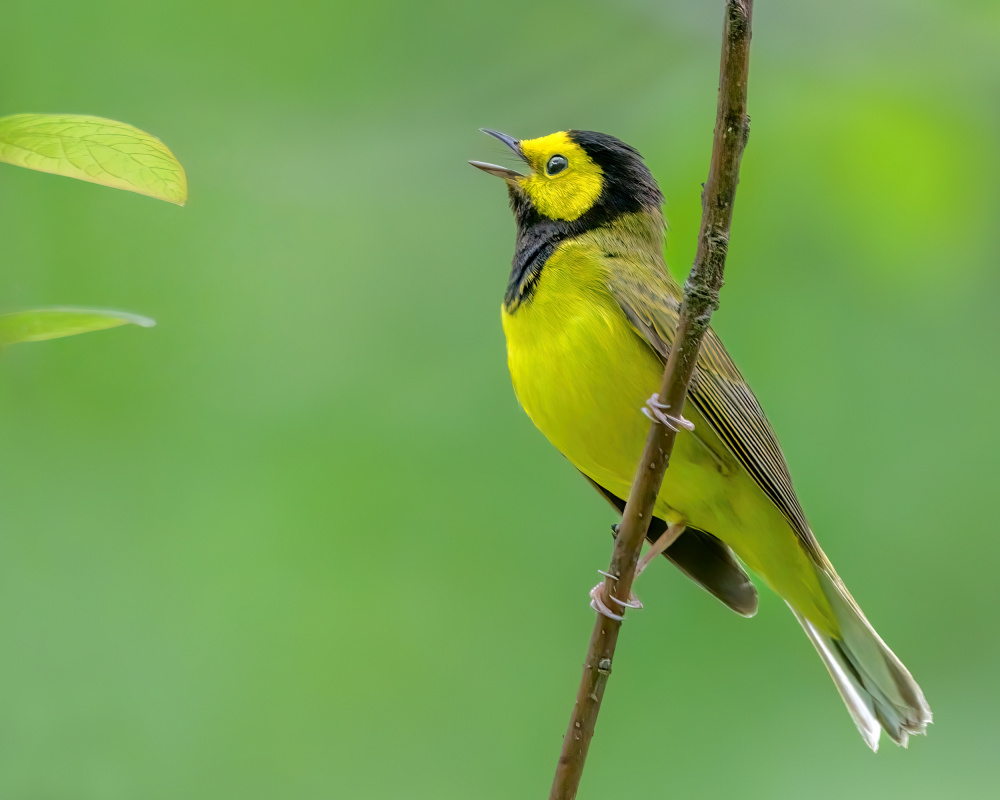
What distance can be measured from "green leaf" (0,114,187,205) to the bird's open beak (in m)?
1.95

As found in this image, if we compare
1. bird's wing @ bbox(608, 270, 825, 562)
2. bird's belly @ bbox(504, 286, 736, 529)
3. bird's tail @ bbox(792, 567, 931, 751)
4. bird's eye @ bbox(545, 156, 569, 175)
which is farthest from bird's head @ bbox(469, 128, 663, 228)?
bird's tail @ bbox(792, 567, 931, 751)

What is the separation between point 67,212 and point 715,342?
73.0 inches

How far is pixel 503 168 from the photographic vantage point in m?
2.94

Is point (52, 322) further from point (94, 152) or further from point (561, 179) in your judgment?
point (561, 179)

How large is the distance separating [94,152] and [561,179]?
2.17 metres

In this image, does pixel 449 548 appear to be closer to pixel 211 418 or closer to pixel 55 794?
pixel 211 418

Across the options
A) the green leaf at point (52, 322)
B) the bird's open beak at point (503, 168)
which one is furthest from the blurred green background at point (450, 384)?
the green leaf at point (52, 322)

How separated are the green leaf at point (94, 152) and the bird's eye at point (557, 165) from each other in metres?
2.11

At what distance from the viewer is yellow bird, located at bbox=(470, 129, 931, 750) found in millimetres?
2525

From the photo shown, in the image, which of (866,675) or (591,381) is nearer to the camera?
(591,381)

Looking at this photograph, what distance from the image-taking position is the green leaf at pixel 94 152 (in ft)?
2.83

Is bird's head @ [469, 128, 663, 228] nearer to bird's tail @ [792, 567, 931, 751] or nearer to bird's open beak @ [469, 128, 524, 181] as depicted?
bird's open beak @ [469, 128, 524, 181]

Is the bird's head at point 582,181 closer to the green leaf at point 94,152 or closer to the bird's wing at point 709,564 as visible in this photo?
the bird's wing at point 709,564

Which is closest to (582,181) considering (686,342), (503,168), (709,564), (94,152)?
(503,168)
